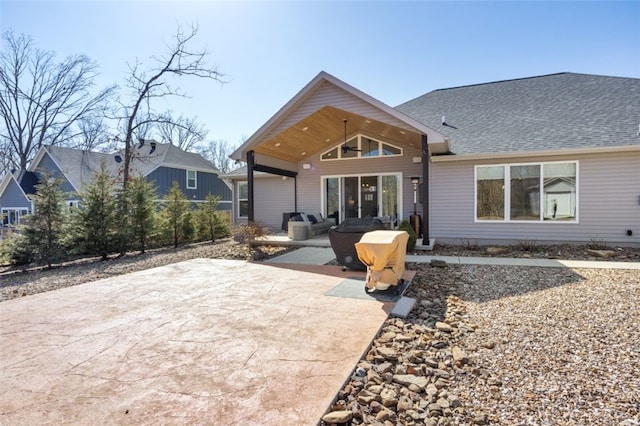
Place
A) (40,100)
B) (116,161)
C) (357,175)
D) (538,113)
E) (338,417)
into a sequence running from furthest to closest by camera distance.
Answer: (40,100)
(116,161)
(357,175)
(538,113)
(338,417)

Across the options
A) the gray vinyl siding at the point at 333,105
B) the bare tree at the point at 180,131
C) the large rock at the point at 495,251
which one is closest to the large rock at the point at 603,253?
the large rock at the point at 495,251

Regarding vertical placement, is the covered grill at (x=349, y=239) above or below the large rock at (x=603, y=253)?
above

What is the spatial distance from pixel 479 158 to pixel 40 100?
2960cm

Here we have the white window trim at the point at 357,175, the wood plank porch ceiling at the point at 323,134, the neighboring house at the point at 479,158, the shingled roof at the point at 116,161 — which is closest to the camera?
the neighboring house at the point at 479,158

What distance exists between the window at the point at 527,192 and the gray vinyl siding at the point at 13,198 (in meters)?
28.4

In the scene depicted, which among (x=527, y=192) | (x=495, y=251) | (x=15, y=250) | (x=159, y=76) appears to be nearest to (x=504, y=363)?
(x=495, y=251)

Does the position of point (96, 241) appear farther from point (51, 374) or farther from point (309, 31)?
point (309, 31)

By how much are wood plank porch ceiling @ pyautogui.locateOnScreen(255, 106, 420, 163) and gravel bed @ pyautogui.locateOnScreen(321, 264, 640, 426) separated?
553 centimetres

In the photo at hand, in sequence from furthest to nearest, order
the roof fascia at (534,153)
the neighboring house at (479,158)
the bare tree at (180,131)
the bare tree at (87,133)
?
→ 1. the bare tree at (87,133)
2. the bare tree at (180,131)
3. the neighboring house at (479,158)
4. the roof fascia at (534,153)

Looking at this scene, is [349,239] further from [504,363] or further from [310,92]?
[310,92]

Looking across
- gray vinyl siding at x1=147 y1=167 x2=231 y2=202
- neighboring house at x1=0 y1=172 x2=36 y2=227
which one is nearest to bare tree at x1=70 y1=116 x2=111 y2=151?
neighboring house at x1=0 y1=172 x2=36 y2=227

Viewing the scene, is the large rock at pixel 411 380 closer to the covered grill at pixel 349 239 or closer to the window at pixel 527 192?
the covered grill at pixel 349 239

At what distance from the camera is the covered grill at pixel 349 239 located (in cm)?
641

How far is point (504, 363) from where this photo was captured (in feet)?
9.55
